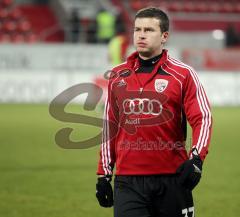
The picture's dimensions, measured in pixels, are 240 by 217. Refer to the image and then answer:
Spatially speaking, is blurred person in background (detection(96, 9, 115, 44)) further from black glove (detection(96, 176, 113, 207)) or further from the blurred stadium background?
black glove (detection(96, 176, 113, 207))

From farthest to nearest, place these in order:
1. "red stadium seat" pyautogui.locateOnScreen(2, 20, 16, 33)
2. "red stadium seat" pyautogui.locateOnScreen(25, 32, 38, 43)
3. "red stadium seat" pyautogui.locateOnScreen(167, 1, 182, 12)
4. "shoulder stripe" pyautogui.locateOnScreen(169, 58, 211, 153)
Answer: "red stadium seat" pyautogui.locateOnScreen(167, 1, 182, 12)
"red stadium seat" pyautogui.locateOnScreen(2, 20, 16, 33)
"red stadium seat" pyautogui.locateOnScreen(25, 32, 38, 43)
"shoulder stripe" pyautogui.locateOnScreen(169, 58, 211, 153)

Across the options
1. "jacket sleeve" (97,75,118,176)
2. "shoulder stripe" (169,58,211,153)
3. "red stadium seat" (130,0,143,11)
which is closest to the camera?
"shoulder stripe" (169,58,211,153)

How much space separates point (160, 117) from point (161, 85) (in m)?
0.22

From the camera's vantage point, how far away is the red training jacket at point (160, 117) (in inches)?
201

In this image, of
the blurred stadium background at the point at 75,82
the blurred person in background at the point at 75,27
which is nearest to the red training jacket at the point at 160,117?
the blurred stadium background at the point at 75,82

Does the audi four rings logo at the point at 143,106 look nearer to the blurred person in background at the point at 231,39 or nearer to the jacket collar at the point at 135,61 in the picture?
the jacket collar at the point at 135,61

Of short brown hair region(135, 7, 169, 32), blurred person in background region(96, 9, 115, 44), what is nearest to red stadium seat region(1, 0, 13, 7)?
blurred person in background region(96, 9, 115, 44)

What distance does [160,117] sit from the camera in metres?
5.21

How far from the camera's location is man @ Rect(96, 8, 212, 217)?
509 centimetres

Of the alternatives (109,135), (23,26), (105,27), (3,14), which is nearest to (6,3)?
(3,14)

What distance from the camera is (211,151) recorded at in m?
14.5

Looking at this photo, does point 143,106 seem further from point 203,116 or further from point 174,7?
point 174,7

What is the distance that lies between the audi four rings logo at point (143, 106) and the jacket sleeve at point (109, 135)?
6.6 inches

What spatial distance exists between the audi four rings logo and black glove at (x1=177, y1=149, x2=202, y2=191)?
0.43 meters
